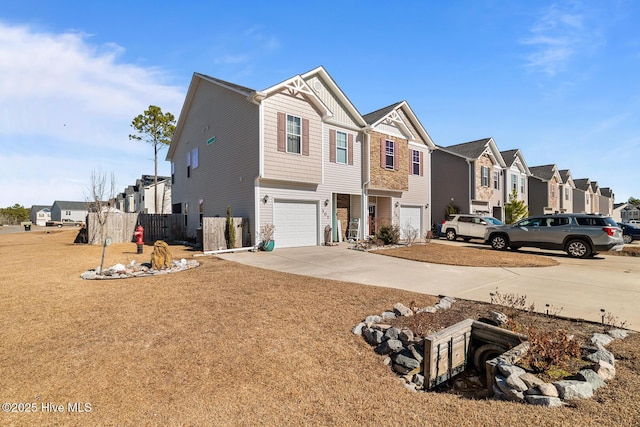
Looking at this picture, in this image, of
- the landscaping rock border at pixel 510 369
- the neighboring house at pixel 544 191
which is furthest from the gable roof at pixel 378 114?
the neighboring house at pixel 544 191

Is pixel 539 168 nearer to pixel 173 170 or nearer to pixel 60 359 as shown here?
pixel 173 170

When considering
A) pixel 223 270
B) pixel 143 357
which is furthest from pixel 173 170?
pixel 143 357

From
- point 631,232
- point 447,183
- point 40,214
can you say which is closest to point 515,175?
point 447,183

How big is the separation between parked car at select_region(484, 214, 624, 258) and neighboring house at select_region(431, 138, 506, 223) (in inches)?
400

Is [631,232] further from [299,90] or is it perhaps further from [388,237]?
[299,90]

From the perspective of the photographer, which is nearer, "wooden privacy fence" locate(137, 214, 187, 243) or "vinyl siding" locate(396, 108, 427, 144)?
"wooden privacy fence" locate(137, 214, 187, 243)

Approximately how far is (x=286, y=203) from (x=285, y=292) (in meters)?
8.07

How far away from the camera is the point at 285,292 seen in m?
6.42

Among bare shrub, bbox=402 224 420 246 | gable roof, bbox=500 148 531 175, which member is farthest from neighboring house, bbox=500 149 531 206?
bare shrub, bbox=402 224 420 246

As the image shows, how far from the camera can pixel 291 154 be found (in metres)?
13.8

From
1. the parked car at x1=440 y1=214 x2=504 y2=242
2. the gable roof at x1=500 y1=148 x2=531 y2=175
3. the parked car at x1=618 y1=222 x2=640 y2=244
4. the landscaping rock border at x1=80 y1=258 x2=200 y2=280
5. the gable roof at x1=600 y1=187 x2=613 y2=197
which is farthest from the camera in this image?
the gable roof at x1=600 y1=187 x2=613 y2=197

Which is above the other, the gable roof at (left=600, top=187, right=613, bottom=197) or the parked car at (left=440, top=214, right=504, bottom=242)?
the gable roof at (left=600, top=187, right=613, bottom=197)

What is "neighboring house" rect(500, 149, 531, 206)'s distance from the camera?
27.8 m

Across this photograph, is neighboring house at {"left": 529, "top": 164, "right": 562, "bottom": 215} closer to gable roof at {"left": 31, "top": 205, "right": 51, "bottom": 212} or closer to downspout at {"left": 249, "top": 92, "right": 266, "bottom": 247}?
downspout at {"left": 249, "top": 92, "right": 266, "bottom": 247}
